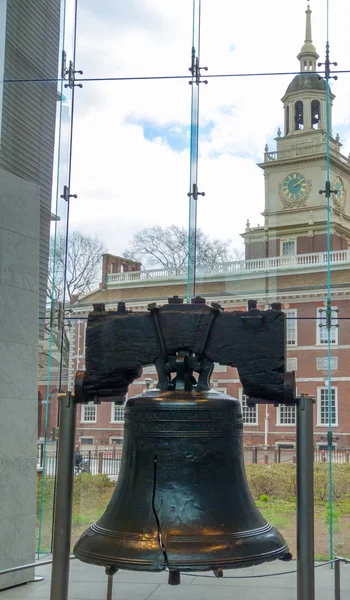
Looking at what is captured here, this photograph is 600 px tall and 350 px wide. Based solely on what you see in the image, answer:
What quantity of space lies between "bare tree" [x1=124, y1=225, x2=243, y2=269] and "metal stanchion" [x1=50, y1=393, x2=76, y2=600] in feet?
16.0

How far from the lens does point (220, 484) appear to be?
7.99 ft

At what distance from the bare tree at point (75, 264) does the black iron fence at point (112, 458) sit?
1.66 m

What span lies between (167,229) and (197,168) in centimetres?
72

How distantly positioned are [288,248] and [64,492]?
5.27m

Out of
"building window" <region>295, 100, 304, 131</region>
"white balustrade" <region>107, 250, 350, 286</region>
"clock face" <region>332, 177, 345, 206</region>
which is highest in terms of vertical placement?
"building window" <region>295, 100, 304, 131</region>

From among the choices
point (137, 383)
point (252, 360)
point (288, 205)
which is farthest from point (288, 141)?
point (252, 360)

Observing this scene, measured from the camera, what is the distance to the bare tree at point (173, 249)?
294 inches

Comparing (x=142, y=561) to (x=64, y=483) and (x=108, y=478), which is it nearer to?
(x=64, y=483)

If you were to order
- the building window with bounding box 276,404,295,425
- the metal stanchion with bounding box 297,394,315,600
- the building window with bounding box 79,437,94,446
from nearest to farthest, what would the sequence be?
the metal stanchion with bounding box 297,394,315,600 < the building window with bounding box 276,404,295,425 < the building window with bounding box 79,437,94,446

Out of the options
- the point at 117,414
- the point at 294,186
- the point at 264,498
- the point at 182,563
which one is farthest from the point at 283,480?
the point at 182,563

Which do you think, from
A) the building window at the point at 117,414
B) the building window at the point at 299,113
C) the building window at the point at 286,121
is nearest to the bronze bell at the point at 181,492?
the building window at the point at 299,113

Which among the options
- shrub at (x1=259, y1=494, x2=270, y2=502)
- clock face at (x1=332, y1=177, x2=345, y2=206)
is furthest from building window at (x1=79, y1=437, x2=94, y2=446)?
clock face at (x1=332, y1=177, x2=345, y2=206)

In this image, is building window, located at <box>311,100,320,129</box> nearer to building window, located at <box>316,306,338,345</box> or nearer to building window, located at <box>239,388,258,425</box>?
building window, located at <box>316,306,338,345</box>

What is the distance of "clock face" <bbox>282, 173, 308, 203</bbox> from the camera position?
24.3ft
